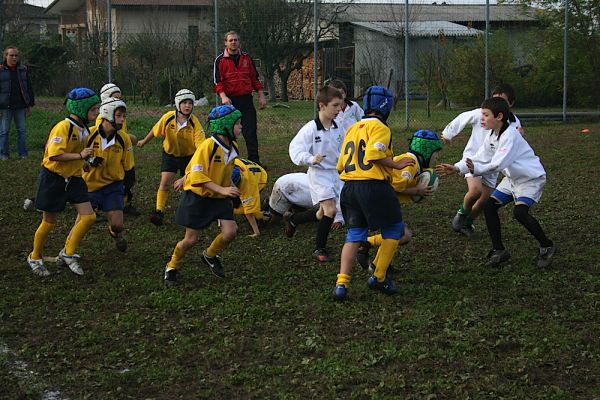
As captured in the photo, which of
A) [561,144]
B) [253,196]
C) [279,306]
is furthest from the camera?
[561,144]

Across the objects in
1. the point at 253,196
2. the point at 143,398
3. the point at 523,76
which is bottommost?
the point at 143,398

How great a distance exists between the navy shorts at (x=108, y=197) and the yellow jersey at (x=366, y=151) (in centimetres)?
252

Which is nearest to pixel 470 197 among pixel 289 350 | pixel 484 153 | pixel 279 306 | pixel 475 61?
pixel 484 153

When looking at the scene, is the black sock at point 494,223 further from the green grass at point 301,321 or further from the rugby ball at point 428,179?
the rugby ball at point 428,179

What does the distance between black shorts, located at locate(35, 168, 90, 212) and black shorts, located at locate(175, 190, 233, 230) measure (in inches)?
46.1

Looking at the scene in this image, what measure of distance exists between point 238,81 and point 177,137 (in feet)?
8.50

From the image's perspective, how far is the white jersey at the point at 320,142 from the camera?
342 inches

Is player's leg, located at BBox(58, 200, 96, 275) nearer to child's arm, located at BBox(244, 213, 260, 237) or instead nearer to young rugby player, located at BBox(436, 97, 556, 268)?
child's arm, located at BBox(244, 213, 260, 237)

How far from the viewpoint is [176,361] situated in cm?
576

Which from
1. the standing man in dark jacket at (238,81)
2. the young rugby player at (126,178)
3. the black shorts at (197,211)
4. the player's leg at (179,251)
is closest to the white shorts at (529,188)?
the black shorts at (197,211)

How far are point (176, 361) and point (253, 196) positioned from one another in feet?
14.4

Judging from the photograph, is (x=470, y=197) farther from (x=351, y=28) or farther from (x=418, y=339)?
(x=351, y=28)

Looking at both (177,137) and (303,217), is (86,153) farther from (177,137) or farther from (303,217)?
(177,137)

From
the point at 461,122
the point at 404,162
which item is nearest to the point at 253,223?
the point at 461,122
